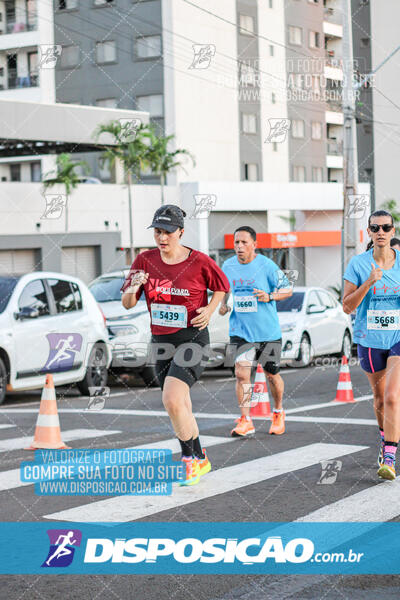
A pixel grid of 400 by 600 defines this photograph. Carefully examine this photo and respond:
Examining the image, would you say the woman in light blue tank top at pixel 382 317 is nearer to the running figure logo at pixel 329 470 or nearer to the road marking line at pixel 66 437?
the running figure logo at pixel 329 470

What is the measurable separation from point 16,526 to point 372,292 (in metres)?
3.11

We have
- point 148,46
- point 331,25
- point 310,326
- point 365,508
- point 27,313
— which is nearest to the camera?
point 365,508

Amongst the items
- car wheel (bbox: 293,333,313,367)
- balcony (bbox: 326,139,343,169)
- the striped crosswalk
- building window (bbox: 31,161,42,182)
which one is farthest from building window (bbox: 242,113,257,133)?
the striped crosswalk

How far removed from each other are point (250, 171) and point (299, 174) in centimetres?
452

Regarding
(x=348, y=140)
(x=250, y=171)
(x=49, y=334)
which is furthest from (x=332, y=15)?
(x=49, y=334)

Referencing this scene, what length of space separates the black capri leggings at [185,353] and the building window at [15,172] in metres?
45.9

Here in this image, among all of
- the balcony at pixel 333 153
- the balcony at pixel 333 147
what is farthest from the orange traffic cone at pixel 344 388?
the balcony at pixel 333 147

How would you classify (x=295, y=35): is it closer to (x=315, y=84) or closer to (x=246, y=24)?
(x=315, y=84)

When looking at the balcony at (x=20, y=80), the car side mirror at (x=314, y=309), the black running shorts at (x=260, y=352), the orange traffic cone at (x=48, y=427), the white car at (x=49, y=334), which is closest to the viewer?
the orange traffic cone at (x=48, y=427)

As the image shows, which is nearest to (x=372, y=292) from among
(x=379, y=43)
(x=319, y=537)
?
(x=319, y=537)

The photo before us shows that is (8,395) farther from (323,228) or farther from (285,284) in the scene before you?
(323,228)

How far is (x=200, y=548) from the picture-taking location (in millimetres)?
5457

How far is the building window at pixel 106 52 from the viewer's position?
170 feet

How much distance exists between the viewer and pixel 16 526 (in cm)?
598
